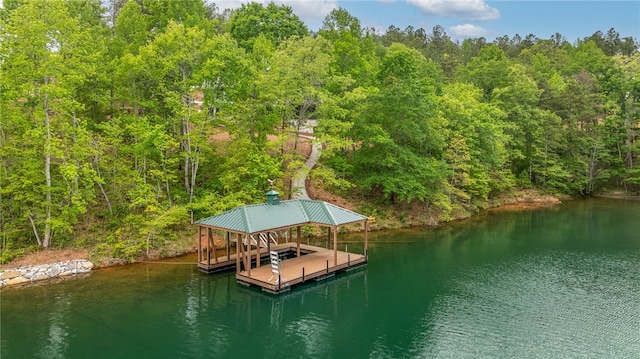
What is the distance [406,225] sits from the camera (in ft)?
98.6

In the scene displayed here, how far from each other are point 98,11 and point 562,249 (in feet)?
113

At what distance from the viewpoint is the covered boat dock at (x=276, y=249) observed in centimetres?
1834

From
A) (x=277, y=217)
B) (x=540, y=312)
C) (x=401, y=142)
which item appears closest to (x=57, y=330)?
(x=277, y=217)

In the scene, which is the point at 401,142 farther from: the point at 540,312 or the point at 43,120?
the point at 43,120

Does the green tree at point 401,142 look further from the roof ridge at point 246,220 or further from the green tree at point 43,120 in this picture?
the green tree at point 43,120

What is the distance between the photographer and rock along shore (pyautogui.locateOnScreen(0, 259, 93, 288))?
18.1 m

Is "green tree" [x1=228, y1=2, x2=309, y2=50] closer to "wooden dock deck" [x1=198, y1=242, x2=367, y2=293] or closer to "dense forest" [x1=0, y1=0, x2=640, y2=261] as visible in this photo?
"dense forest" [x1=0, y1=0, x2=640, y2=261]

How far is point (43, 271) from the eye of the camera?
18.9m

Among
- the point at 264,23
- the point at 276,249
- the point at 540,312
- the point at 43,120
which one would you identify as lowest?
the point at 540,312

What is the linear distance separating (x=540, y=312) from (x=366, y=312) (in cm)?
617

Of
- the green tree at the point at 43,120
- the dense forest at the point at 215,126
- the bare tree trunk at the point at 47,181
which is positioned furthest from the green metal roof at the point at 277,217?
the bare tree trunk at the point at 47,181

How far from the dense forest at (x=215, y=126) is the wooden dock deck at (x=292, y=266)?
140 inches

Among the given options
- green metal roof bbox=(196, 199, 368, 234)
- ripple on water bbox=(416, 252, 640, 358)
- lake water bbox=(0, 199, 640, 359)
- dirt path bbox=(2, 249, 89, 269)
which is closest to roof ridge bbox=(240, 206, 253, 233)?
green metal roof bbox=(196, 199, 368, 234)

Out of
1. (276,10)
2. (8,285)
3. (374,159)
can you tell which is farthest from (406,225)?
(276,10)
